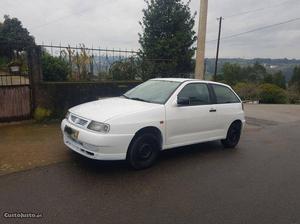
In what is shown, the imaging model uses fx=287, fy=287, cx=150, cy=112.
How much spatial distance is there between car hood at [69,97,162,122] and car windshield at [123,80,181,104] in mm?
226

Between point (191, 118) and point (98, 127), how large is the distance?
75.8 inches

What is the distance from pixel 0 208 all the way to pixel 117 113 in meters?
2.05

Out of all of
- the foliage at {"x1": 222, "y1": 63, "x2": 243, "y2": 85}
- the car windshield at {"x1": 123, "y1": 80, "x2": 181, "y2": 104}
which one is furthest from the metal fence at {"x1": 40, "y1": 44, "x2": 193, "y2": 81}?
the foliage at {"x1": 222, "y1": 63, "x2": 243, "y2": 85}

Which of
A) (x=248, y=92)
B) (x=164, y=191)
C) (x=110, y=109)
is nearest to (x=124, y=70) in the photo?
(x=110, y=109)

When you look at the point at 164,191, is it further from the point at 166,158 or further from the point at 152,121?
the point at 166,158

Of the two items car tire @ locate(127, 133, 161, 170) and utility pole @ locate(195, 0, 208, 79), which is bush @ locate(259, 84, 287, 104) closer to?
utility pole @ locate(195, 0, 208, 79)

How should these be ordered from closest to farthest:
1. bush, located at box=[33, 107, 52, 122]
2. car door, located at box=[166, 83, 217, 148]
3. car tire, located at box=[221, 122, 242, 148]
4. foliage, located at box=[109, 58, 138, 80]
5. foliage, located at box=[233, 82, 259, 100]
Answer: car door, located at box=[166, 83, 217, 148] → car tire, located at box=[221, 122, 242, 148] → bush, located at box=[33, 107, 52, 122] → foliage, located at box=[109, 58, 138, 80] → foliage, located at box=[233, 82, 259, 100]

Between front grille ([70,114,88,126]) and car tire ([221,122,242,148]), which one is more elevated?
front grille ([70,114,88,126])

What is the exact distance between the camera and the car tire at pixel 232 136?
658 cm

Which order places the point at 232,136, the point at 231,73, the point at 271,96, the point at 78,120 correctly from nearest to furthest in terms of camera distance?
the point at 78,120 → the point at 232,136 → the point at 271,96 → the point at 231,73

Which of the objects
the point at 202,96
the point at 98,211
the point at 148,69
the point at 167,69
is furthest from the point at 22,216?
the point at 167,69

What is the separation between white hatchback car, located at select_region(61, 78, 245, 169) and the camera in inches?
175

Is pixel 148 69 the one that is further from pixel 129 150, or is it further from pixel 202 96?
pixel 129 150

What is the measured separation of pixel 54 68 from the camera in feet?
27.6
